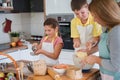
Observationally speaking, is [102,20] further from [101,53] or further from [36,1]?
[36,1]

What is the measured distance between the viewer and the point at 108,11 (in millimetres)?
1089

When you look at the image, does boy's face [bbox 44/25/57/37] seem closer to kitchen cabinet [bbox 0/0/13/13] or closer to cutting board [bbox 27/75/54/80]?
cutting board [bbox 27/75/54/80]

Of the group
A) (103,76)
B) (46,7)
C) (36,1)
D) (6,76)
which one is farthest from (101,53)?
(36,1)

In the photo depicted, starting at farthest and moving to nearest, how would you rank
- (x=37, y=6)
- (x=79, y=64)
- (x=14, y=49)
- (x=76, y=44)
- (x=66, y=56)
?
(x=37, y=6) < (x=66, y=56) < (x=14, y=49) < (x=76, y=44) < (x=79, y=64)

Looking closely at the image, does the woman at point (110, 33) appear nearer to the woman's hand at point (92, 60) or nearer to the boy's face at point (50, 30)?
the woman's hand at point (92, 60)

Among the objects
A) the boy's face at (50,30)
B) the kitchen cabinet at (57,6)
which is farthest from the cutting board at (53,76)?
the kitchen cabinet at (57,6)

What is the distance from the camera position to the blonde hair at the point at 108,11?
1093 mm

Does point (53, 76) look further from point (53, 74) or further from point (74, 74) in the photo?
point (74, 74)

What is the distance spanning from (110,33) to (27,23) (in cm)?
274

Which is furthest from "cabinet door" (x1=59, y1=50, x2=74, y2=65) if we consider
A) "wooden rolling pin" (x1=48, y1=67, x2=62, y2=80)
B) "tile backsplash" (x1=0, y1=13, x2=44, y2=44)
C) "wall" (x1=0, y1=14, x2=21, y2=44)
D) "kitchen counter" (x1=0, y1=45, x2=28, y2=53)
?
"wooden rolling pin" (x1=48, y1=67, x2=62, y2=80)

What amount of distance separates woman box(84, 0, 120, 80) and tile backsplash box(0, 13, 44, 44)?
2.40 meters

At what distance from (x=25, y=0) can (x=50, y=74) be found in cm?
227

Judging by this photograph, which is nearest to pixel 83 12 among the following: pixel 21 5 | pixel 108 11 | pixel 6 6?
pixel 108 11

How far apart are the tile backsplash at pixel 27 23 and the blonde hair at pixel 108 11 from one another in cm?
243
